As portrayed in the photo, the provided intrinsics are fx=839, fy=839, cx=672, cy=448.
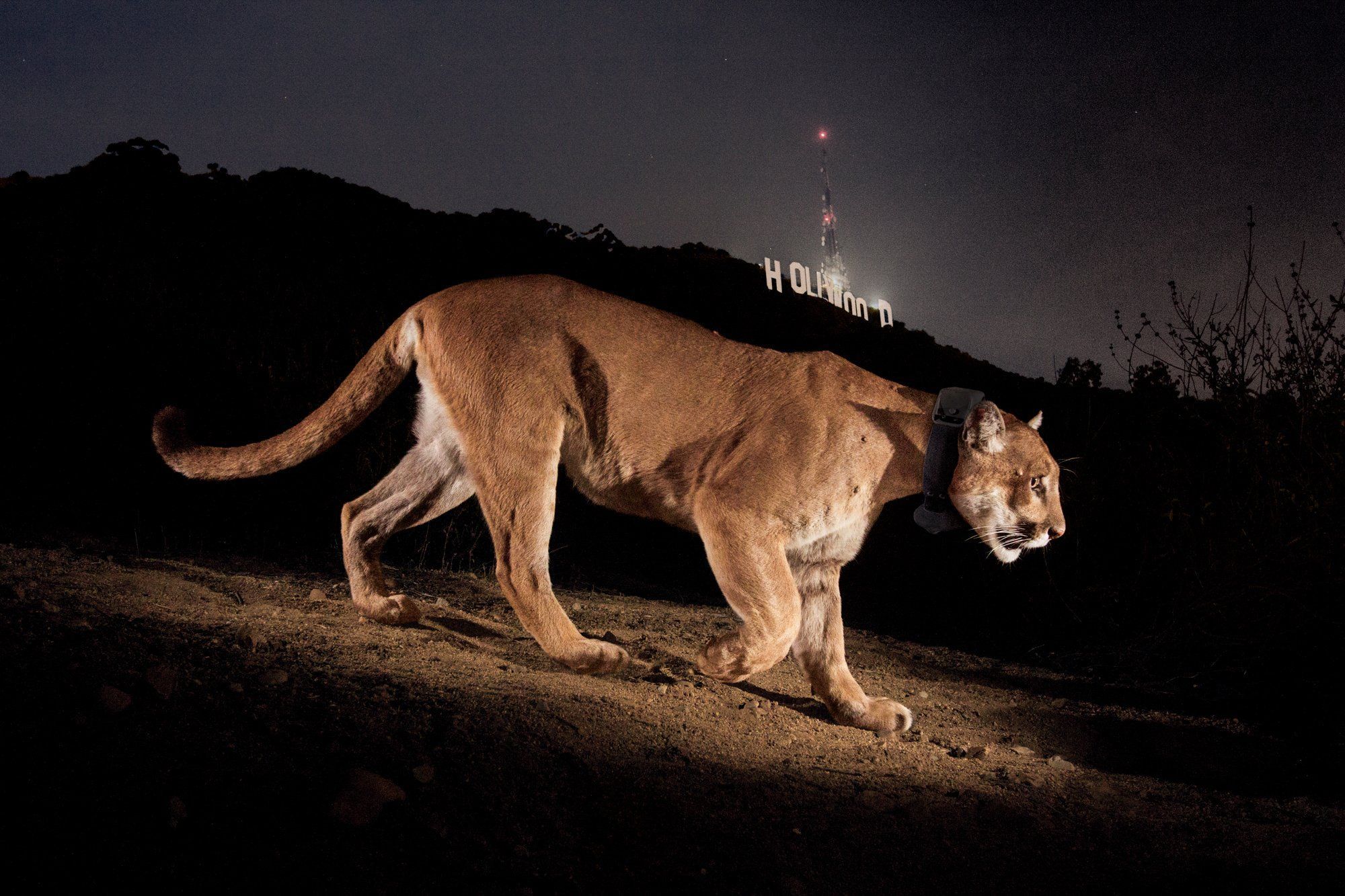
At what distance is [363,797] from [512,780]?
44 centimetres

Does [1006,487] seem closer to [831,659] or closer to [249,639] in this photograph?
[831,659]

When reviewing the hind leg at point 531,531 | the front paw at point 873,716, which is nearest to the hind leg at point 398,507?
the hind leg at point 531,531

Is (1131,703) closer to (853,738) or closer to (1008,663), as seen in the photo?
(1008,663)

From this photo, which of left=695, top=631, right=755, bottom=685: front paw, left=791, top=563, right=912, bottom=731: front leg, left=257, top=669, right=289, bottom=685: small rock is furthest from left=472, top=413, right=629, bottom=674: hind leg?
left=257, top=669, right=289, bottom=685: small rock

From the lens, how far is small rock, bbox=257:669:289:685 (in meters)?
2.61

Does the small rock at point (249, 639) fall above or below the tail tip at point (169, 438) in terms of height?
below

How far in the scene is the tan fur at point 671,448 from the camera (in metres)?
3.69

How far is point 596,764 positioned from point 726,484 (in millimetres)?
1533

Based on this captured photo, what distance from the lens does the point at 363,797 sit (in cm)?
196

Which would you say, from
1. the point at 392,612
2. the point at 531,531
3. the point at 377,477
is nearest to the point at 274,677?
A: the point at 531,531

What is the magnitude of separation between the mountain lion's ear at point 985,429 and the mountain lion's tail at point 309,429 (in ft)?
8.75

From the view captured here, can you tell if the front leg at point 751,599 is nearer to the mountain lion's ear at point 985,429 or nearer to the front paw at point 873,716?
the front paw at point 873,716

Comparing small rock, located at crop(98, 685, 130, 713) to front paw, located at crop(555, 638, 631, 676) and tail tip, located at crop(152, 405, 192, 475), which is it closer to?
front paw, located at crop(555, 638, 631, 676)

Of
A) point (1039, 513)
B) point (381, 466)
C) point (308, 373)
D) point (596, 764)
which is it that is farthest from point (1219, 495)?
point (308, 373)
